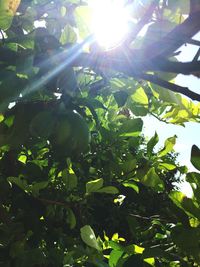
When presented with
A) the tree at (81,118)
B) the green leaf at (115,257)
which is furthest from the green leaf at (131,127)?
the green leaf at (115,257)

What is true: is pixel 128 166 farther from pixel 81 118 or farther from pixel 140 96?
pixel 81 118

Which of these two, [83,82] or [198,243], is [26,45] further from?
[198,243]

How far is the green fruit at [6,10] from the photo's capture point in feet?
2.82

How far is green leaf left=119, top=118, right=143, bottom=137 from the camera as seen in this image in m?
1.59

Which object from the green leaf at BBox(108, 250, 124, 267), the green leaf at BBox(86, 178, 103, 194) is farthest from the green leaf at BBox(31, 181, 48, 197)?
the green leaf at BBox(108, 250, 124, 267)

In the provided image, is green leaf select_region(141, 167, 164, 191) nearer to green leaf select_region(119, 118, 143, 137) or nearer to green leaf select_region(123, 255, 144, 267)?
green leaf select_region(119, 118, 143, 137)

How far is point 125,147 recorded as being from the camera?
6.26 ft

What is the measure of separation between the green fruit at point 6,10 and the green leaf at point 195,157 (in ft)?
1.53

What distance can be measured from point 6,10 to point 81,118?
0.89 feet

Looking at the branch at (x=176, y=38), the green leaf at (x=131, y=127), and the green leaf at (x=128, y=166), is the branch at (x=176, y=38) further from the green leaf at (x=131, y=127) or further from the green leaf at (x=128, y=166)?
the green leaf at (x=128, y=166)

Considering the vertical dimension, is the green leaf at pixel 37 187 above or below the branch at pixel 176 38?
below

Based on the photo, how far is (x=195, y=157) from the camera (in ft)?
2.90

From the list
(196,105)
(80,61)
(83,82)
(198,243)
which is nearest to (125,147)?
(196,105)

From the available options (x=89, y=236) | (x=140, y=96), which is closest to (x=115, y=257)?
(x=89, y=236)
